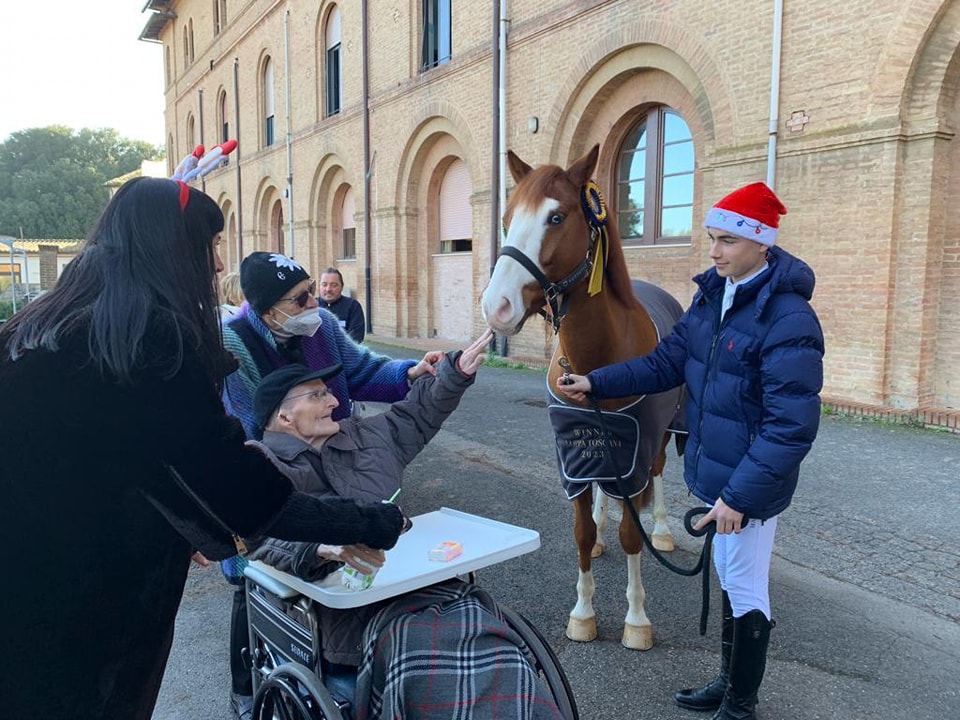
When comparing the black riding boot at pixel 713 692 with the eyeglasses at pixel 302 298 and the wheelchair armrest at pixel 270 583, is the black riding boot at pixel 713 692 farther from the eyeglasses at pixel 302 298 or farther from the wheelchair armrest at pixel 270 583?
the eyeglasses at pixel 302 298

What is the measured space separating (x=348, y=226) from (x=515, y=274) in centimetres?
1834

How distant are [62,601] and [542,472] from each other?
511 centimetres

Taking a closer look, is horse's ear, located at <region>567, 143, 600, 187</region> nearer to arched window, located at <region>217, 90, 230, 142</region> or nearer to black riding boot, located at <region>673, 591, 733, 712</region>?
black riding boot, located at <region>673, 591, 733, 712</region>

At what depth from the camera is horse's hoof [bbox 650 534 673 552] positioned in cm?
457

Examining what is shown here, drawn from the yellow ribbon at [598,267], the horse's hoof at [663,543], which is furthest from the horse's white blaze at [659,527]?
the yellow ribbon at [598,267]

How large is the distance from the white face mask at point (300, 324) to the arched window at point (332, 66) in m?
18.1

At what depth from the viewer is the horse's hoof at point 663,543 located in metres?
4.57

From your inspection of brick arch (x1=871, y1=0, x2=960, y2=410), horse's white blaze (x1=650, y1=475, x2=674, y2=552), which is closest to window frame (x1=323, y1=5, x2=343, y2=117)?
brick arch (x1=871, y1=0, x2=960, y2=410)

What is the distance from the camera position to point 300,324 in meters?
2.81

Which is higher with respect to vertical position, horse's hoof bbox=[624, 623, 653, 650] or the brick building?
the brick building

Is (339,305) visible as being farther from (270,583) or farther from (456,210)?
(456,210)

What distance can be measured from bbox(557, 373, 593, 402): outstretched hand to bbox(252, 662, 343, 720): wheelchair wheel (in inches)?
61.5

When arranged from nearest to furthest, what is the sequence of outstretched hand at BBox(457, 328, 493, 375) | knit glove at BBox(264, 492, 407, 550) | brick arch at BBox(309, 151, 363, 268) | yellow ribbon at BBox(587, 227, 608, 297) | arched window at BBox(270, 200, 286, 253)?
knit glove at BBox(264, 492, 407, 550) < outstretched hand at BBox(457, 328, 493, 375) < yellow ribbon at BBox(587, 227, 608, 297) < brick arch at BBox(309, 151, 363, 268) < arched window at BBox(270, 200, 286, 253)

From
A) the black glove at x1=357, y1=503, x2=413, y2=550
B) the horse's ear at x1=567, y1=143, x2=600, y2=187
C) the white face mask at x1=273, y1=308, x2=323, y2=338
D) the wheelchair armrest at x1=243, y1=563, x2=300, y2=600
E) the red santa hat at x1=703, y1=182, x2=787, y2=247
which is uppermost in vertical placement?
the horse's ear at x1=567, y1=143, x2=600, y2=187
